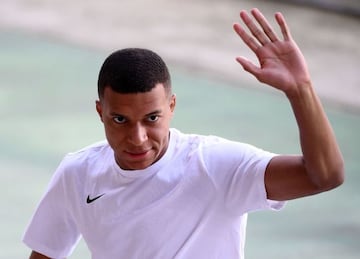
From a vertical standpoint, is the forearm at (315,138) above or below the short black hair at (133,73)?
below

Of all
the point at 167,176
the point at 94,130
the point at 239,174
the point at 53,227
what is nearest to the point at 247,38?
the point at 239,174

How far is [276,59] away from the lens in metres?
3.38

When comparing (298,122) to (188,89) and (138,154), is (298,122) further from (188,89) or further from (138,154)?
(188,89)

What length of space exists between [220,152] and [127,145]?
26 cm

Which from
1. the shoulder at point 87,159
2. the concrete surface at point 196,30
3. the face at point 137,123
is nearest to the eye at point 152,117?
the face at point 137,123

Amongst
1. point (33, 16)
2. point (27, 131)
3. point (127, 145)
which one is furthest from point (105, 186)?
point (33, 16)

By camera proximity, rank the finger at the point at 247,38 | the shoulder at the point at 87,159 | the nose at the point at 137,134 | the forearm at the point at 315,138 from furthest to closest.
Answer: the shoulder at the point at 87,159 < the nose at the point at 137,134 < the finger at the point at 247,38 < the forearm at the point at 315,138

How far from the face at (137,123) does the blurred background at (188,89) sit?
2936 mm

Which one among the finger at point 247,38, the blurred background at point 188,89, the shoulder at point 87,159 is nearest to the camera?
the finger at point 247,38

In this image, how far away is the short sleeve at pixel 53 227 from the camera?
385 centimetres

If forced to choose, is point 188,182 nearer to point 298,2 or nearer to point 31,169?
point 31,169

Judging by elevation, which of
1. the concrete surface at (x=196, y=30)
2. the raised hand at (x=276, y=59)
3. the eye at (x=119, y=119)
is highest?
the raised hand at (x=276, y=59)

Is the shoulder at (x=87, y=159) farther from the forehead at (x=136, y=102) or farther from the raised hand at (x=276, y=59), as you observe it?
the raised hand at (x=276, y=59)

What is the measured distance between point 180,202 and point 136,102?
0.31 meters
